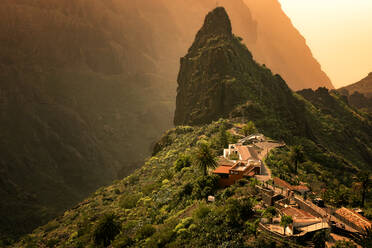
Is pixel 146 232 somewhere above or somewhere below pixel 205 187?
below

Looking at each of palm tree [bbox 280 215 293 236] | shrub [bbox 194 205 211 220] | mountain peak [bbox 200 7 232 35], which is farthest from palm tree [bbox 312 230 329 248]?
mountain peak [bbox 200 7 232 35]

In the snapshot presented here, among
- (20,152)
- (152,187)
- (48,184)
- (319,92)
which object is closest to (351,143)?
(319,92)

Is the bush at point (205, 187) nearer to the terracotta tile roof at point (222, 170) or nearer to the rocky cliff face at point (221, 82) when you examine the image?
the terracotta tile roof at point (222, 170)

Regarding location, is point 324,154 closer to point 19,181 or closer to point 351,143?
point 351,143

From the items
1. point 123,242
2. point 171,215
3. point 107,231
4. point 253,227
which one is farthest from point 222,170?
point 107,231

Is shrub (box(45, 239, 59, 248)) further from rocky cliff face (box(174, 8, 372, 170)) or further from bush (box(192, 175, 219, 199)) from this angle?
rocky cliff face (box(174, 8, 372, 170))

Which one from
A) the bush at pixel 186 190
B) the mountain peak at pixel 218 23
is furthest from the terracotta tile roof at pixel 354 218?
the mountain peak at pixel 218 23

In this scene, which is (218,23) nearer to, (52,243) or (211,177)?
(211,177)
